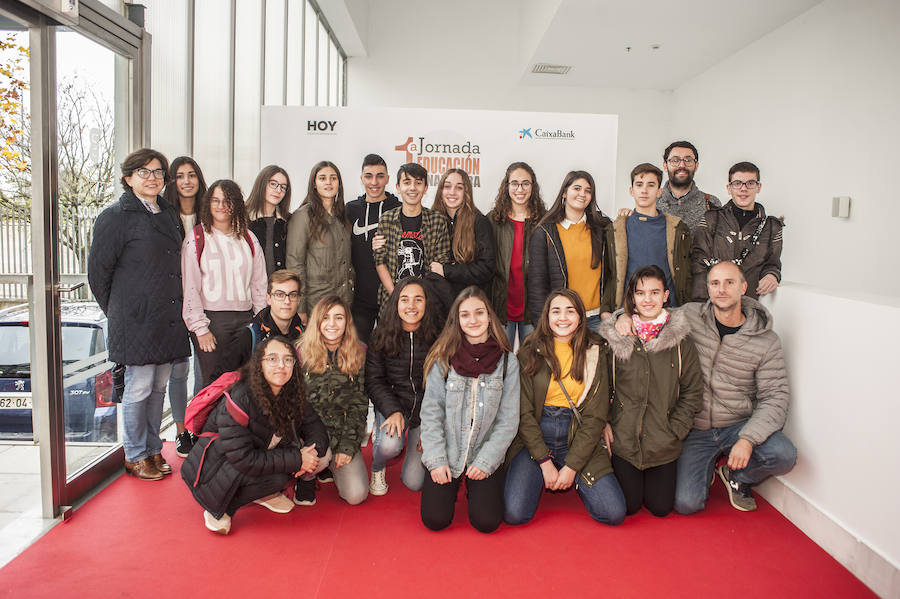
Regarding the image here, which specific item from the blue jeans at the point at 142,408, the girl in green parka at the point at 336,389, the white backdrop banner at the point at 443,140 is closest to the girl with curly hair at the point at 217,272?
the blue jeans at the point at 142,408

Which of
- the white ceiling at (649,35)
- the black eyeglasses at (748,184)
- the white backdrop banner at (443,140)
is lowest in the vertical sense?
the black eyeglasses at (748,184)

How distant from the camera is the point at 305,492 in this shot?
2.73 meters

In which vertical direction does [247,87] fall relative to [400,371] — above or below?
above

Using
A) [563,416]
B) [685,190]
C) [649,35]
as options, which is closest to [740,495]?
[563,416]

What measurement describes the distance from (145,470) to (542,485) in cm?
201

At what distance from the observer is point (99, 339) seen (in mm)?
3053

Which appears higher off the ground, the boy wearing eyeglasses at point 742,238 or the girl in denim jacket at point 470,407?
the boy wearing eyeglasses at point 742,238

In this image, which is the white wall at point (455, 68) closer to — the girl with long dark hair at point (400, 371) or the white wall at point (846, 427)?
the girl with long dark hair at point (400, 371)

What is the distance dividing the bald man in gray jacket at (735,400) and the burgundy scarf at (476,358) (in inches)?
39.5

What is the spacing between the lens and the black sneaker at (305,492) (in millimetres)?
2725

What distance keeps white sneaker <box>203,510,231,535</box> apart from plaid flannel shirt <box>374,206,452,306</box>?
1.49 metres

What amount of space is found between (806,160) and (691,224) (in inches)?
127

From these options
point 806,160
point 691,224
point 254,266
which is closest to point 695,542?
point 691,224

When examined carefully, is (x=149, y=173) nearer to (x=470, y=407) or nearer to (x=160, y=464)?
(x=160, y=464)
